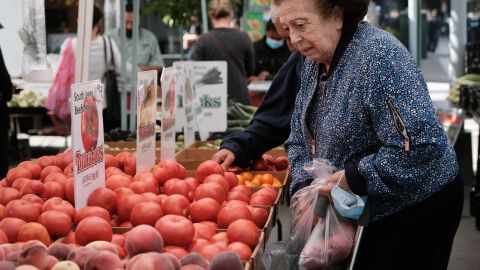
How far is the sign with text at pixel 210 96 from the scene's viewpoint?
21.5 feet

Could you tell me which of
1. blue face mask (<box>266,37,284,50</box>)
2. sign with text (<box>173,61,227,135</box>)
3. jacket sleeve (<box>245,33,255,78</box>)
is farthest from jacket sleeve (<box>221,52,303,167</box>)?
blue face mask (<box>266,37,284,50</box>)

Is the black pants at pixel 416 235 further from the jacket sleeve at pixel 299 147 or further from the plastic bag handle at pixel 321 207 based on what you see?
the jacket sleeve at pixel 299 147

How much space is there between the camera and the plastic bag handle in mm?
2877

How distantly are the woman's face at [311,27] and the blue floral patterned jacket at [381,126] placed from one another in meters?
0.07

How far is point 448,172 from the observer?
286 cm

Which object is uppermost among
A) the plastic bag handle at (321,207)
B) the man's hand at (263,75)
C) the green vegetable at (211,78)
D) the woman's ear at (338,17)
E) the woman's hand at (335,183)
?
the woman's ear at (338,17)

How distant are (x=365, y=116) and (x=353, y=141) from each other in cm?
12

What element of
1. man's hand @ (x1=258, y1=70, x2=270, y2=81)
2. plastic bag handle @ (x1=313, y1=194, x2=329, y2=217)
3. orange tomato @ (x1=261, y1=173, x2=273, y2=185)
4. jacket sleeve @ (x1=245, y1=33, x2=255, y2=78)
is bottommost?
orange tomato @ (x1=261, y1=173, x2=273, y2=185)

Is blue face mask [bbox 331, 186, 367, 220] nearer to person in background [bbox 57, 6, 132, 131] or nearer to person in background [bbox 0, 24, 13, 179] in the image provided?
person in background [bbox 0, 24, 13, 179]

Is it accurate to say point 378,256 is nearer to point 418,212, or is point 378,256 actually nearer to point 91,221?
point 418,212

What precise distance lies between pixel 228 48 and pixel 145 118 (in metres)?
4.58

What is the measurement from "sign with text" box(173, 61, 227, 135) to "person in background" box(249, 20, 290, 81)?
3510 millimetres

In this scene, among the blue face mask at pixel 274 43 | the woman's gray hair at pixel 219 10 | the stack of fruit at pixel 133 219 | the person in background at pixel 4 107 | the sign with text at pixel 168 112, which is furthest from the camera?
the blue face mask at pixel 274 43

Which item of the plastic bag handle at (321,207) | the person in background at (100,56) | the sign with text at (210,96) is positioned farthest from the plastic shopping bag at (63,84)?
the plastic bag handle at (321,207)
